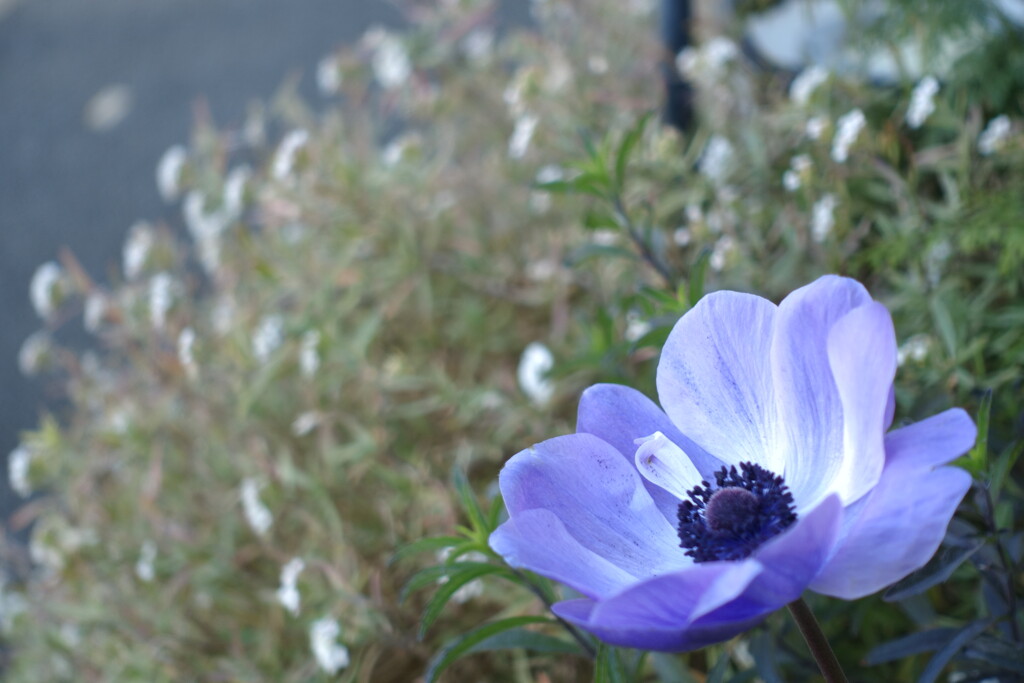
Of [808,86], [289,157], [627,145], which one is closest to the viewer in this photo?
[627,145]

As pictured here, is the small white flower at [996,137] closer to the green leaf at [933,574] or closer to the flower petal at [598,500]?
the green leaf at [933,574]

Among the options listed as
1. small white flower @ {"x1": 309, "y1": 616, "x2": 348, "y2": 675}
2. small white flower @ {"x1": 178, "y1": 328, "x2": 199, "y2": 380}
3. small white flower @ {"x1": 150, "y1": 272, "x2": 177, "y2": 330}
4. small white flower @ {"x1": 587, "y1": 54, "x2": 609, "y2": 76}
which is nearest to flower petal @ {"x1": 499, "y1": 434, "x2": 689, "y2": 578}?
small white flower @ {"x1": 309, "y1": 616, "x2": 348, "y2": 675}

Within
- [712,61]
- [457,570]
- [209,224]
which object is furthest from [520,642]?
[209,224]

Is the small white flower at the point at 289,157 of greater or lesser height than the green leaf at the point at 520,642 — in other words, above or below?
above

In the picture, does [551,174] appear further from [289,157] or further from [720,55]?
[289,157]

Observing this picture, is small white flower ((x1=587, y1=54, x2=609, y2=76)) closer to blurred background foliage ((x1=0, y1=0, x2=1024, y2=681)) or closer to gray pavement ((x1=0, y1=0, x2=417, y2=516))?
blurred background foliage ((x1=0, y1=0, x2=1024, y2=681))

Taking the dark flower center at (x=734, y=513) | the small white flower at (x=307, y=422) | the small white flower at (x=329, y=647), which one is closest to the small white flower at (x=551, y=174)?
the small white flower at (x=307, y=422)
